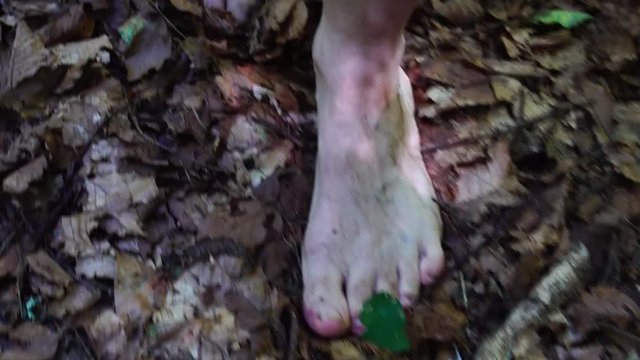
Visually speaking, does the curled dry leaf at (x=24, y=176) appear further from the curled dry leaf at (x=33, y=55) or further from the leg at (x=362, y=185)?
the leg at (x=362, y=185)

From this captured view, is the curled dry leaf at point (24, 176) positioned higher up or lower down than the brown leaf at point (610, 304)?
lower down

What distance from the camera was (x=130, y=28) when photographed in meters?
1.75

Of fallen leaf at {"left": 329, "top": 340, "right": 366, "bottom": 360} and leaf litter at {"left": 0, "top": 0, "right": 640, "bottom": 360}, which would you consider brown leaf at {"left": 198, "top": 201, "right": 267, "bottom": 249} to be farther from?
fallen leaf at {"left": 329, "top": 340, "right": 366, "bottom": 360}

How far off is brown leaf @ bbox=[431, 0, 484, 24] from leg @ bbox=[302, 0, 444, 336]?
1.68ft

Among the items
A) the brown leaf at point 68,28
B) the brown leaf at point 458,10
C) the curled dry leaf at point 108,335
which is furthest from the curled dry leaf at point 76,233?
the brown leaf at point 458,10

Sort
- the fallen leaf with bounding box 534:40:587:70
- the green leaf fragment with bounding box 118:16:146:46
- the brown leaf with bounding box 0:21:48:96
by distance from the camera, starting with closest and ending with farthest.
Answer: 1. the brown leaf with bounding box 0:21:48:96
2. the green leaf fragment with bounding box 118:16:146:46
3. the fallen leaf with bounding box 534:40:587:70

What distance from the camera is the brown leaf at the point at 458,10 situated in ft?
6.55

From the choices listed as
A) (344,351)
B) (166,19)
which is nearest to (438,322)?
(344,351)

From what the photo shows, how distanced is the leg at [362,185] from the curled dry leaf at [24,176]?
1.64ft

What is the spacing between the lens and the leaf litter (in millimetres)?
1365

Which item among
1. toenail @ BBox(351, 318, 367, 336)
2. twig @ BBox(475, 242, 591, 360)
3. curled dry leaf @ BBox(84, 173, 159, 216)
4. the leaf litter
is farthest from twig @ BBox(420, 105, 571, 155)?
curled dry leaf @ BBox(84, 173, 159, 216)

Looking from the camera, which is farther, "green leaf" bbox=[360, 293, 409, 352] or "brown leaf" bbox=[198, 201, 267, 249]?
"brown leaf" bbox=[198, 201, 267, 249]

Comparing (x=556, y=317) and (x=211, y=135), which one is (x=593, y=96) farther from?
(x=211, y=135)

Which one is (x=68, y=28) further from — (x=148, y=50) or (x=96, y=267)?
(x=96, y=267)
